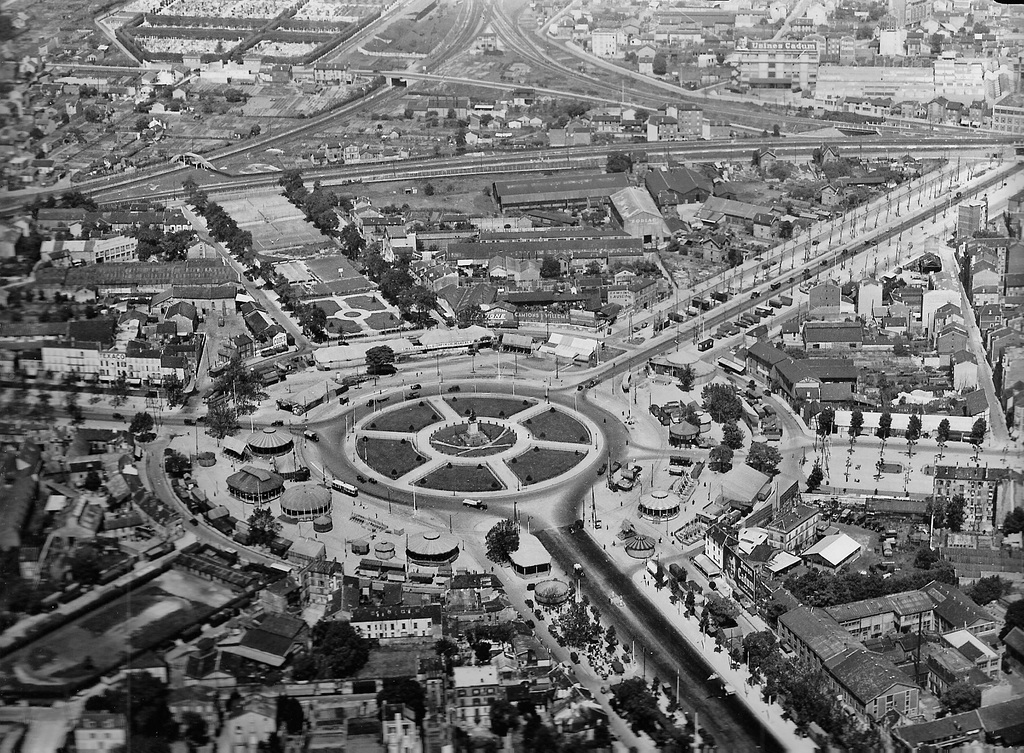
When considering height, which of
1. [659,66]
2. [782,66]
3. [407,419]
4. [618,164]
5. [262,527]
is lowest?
[407,419]

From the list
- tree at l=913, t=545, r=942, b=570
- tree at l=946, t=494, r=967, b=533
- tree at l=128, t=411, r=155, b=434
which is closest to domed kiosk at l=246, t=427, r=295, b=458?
tree at l=128, t=411, r=155, b=434

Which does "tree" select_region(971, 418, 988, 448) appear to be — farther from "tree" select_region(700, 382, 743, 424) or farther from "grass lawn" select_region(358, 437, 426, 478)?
"grass lawn" select_region(358, 437, 426, 478)

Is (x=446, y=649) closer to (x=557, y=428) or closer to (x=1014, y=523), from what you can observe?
(x=557, y=428)

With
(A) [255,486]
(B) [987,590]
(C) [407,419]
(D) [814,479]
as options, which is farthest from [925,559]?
(A) [255,486]

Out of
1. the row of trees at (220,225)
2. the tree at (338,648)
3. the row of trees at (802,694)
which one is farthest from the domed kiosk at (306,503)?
the row of trees at (220,225)

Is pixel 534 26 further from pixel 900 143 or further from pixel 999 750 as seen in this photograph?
pixel 999 750

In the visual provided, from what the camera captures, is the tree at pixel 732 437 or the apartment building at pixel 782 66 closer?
the tree at pixel 732 437

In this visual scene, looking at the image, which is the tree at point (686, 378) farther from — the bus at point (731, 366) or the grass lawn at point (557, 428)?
the grass lawn at point (557, 428)
